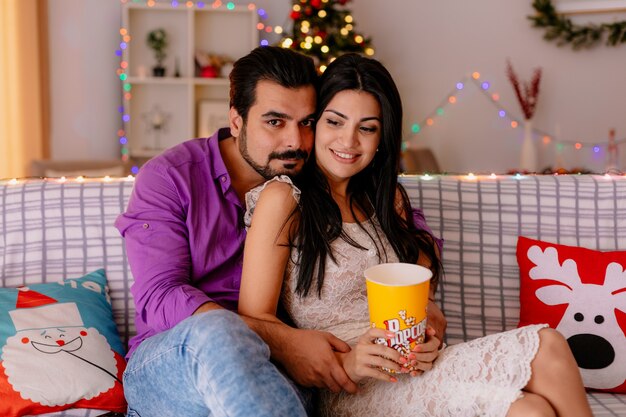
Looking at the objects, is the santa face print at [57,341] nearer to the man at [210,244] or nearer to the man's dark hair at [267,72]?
the man at [210,244]

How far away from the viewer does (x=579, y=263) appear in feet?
6.06

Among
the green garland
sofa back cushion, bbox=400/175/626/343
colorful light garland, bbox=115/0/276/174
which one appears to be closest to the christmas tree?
colorful light garland, bbox=115/0/276/174

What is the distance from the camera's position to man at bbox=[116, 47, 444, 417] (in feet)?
4.25

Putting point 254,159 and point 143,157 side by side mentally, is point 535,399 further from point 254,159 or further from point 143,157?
point 143,157

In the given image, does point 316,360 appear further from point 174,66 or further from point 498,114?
point 498,114

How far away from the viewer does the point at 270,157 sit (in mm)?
1672

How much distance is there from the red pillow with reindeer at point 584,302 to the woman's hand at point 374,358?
693 mm

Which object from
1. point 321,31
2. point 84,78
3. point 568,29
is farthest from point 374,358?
point 568,29

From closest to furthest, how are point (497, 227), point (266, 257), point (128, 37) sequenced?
1. point (266, 257)
2. point (497, 227)
3. point (128, 37)

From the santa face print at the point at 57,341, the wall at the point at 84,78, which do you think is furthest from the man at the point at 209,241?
the wall at the point at 84,78

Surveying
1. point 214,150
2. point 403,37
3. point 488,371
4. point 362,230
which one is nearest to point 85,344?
point 214,150

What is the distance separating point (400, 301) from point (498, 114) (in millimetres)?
4331

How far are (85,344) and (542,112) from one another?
4315mm

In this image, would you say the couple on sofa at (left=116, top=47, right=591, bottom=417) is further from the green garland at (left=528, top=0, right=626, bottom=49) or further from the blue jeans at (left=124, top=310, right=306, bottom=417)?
the green garland at (left=528, top=0, right=626, bottom=49)
